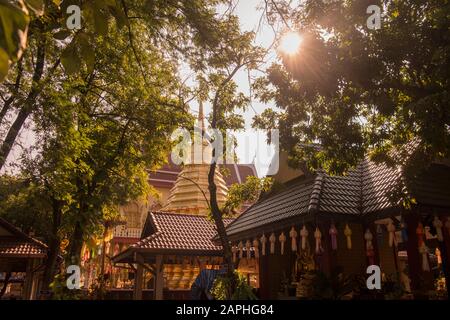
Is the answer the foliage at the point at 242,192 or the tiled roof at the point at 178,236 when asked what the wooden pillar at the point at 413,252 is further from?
the tiled roof at the point at 178,236

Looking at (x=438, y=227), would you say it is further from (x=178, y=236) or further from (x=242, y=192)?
(x=178, y=236)

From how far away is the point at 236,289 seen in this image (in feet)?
22.0

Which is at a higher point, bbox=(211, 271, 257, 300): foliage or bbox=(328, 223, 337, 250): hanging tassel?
bbox=(328, 223, 337, 250): hanging tassel

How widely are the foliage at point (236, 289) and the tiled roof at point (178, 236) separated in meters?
6.92

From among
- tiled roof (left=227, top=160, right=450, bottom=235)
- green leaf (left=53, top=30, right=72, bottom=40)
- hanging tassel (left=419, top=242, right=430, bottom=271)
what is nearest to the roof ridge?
tiled roof (left=227, top=160, right=450, bottom=235)

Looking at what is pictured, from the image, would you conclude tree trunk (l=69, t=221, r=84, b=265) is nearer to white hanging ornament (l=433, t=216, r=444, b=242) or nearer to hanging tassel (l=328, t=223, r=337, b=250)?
hanging tassel (l=328, t=223, r=337, b=250)

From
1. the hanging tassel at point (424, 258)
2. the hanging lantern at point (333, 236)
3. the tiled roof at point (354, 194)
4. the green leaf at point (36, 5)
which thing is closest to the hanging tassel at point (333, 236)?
the hanging lantern at point (333, 236)

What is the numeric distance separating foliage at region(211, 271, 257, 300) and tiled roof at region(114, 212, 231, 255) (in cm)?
692

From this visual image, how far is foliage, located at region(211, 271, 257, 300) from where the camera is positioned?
6602 millimetres

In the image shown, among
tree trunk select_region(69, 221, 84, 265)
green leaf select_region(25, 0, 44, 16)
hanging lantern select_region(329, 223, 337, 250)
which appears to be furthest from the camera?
tree trunk select_region(69, 221, 84, 265)

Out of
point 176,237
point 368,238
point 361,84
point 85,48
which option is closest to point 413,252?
point 368,238

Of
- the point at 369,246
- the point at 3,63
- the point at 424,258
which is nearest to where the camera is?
the point at 3,63

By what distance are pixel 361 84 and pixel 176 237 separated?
34.5 feet
